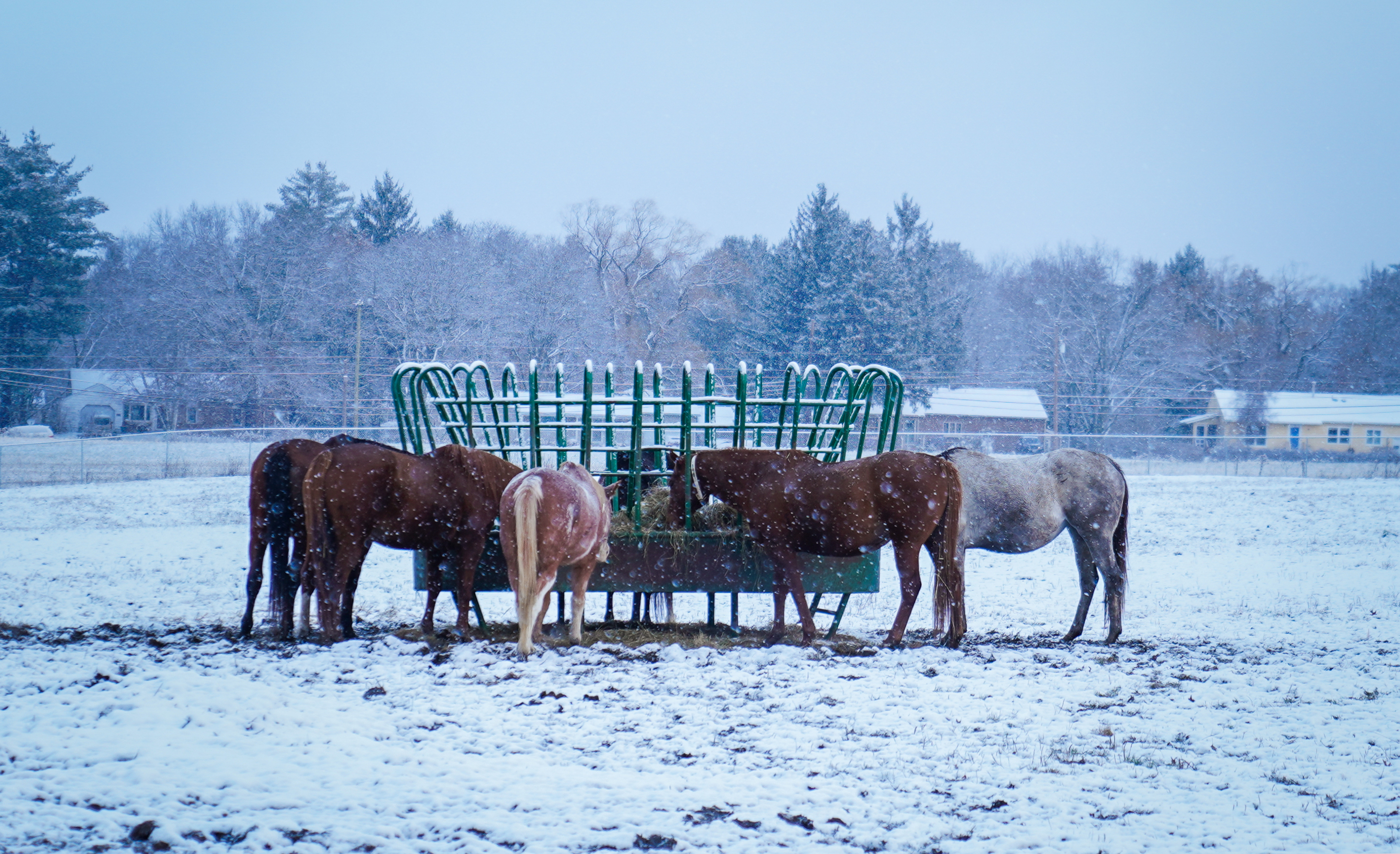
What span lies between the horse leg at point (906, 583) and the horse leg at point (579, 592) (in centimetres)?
203

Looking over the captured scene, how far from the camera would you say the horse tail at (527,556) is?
5.58 metres

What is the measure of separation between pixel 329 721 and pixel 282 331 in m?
35.1

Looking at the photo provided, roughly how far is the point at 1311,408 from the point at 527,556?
45.7 m

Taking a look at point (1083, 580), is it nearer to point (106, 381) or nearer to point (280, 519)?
point (280, 519)

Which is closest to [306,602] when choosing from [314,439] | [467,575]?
[467,575]

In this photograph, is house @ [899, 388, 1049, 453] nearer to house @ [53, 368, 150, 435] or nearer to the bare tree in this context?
the bare tree

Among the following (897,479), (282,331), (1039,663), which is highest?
(282,331)

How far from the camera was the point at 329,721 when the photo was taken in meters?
4.34

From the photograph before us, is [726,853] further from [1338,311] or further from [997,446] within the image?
[1338,311]

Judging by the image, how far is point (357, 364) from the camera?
3012 centimetres

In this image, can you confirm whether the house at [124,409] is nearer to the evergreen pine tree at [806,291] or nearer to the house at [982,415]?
the evergreen pine tree at [806,291]

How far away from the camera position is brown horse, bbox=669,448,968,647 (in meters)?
6.14

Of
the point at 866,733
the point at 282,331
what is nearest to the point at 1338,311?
the point at 282,331

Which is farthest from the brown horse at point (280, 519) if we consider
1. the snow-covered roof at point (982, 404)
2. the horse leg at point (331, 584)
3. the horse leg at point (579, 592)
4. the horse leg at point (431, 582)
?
the snow-covered roof at point (982, 404)
